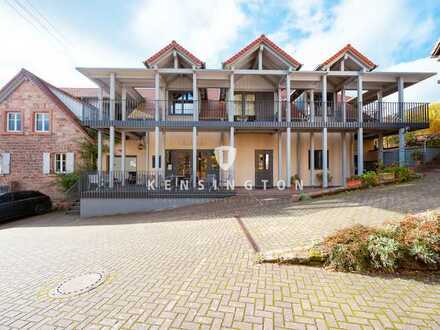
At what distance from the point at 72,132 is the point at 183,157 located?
743cm

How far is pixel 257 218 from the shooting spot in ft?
25.4

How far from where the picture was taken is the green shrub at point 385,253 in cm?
355

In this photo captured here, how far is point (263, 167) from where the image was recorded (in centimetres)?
1444

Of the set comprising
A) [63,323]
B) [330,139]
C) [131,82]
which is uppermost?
[131,82]

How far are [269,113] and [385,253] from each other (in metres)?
11.8

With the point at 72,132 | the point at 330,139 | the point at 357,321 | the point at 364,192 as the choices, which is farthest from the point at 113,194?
the point at 330,139

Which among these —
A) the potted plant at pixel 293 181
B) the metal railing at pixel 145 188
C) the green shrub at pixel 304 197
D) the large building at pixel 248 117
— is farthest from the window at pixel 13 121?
the green shrub at pixel 304 197

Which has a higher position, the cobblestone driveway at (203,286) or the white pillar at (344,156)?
the white pillar at (344,156)

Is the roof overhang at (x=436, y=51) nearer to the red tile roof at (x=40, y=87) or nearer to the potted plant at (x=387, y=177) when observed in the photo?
the potted plant at (x=387, y=177)

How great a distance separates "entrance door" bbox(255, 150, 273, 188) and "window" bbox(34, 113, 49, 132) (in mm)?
13875

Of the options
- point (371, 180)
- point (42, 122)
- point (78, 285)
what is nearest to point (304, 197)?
point (371, 180)

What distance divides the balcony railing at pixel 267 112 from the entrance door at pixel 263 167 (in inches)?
86.8

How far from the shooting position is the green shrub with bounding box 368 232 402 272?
140 inches

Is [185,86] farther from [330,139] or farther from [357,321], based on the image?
[357,321]
